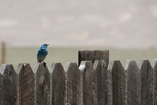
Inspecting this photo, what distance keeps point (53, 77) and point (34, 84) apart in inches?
10.0

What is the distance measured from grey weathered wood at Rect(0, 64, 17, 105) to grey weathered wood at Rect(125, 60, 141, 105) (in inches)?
67.9

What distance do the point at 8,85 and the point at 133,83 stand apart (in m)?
1.95

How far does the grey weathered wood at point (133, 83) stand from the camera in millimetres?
3775

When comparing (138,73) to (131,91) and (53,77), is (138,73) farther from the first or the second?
(53,77)

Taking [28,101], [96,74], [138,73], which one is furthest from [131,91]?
[28,101]

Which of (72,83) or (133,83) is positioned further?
(133,83)

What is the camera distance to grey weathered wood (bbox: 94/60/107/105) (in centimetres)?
350

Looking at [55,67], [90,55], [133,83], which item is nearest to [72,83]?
[55,67]

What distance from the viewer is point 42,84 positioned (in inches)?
119

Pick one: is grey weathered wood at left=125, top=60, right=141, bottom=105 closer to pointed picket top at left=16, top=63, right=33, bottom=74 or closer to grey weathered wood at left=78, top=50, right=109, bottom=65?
grey weathered wood at left=78, top=50, right=109, bottom=65

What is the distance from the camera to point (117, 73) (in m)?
3.66

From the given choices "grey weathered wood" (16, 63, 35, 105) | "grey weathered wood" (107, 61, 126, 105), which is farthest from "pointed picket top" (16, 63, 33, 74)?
"grey weathered wood" (107, 61, 126, 105)

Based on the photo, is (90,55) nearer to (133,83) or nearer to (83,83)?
(83,83)

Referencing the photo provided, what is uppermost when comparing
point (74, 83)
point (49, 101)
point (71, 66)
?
point (71, 66)
